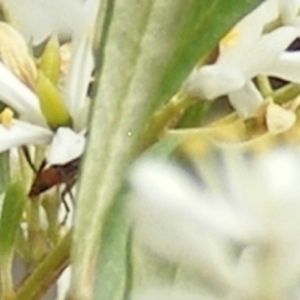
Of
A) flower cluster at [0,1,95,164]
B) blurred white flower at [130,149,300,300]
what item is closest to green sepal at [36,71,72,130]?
flower cluster at [0,1,95,164]

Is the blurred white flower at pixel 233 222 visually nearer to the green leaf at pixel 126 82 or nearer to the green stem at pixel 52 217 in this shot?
the green leaf at pixel 126 82

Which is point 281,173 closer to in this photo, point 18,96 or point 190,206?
point 190,206

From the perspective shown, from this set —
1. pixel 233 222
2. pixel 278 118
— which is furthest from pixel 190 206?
pixel 278 118

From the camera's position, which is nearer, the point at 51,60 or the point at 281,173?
the point at 281,173

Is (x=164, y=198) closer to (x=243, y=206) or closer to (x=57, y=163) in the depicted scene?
(x=243, y=206)

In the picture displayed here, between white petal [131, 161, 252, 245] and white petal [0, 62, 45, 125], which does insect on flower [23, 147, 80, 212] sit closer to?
white petal [0, 62, 45, 125]

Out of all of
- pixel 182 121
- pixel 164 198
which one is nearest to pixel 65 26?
pixel 182 121
